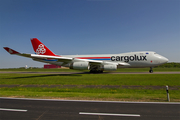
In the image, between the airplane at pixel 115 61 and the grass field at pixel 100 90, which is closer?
the grass field at pixel 100 90

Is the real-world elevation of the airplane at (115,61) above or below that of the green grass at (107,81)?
above

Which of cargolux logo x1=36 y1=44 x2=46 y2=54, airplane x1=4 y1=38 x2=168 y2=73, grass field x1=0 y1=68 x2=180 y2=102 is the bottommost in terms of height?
grass field x1=0 y1=68 x2=180 y2=102

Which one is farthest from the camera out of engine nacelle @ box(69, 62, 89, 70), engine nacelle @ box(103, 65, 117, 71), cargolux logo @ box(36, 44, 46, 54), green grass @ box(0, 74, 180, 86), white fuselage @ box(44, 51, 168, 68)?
cargolux logo @ box(36, 44, 46, 54)

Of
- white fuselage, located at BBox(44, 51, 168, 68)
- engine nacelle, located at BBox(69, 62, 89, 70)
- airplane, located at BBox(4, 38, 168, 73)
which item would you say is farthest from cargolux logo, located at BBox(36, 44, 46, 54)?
white fuselage, located at BBox(44, 51, 168, 68)

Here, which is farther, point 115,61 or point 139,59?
point 115,61

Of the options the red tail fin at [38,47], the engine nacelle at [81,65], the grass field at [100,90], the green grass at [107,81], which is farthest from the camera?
the red tail fin at [38,47]

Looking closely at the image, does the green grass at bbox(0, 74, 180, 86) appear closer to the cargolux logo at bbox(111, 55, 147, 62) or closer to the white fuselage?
the white fuselage

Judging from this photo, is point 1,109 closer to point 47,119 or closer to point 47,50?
point 47,119

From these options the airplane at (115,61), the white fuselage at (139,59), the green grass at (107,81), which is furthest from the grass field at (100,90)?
the white fuselage at (139,59)

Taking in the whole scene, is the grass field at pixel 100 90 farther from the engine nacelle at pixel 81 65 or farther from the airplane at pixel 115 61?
the airplane at pixel 115 61

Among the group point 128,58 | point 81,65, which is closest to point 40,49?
point 81,65

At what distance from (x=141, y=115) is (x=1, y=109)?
6.49 meters

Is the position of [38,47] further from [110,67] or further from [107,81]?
[107,81]

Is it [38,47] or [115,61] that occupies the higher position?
[38,47]
